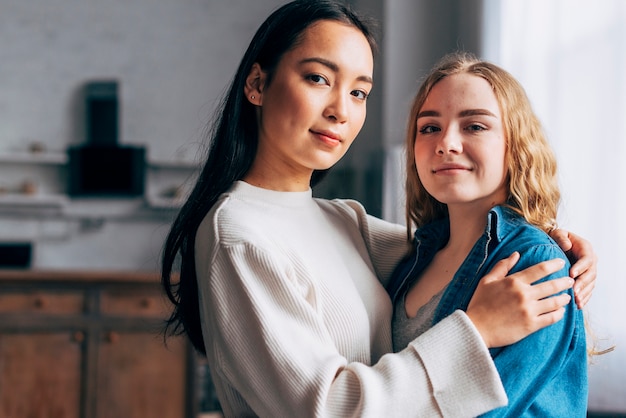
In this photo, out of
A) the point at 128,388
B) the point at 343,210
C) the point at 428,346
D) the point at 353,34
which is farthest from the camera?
the point at 128,388

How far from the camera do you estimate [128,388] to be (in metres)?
3.39

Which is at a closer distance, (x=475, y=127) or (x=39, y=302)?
(x=475, y=127)

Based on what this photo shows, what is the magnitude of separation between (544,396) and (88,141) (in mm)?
3903

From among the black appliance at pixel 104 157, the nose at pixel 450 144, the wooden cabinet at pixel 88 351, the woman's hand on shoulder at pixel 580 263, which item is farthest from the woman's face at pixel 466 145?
the black appliance at pixel 104 157

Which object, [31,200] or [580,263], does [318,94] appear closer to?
[580,263]

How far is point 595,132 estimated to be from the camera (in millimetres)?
2225

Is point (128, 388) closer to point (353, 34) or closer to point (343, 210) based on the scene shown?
point (343, 210)

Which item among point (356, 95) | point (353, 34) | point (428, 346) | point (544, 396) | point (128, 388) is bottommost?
point (128, 388)

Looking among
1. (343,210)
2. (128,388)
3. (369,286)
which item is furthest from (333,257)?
(128,388)

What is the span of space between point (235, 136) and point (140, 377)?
8.12 feet

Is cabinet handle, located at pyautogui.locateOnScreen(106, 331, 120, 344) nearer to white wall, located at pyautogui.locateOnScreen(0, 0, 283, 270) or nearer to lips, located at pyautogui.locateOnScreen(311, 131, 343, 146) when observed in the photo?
white wall, located at pyautogui.locateOnScreen(0, 0, 283, 270)

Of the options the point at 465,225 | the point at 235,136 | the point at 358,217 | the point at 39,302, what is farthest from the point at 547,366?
the point at 39,302

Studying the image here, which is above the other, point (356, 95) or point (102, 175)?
point (356, 95)

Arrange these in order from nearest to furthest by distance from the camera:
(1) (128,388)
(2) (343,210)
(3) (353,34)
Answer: (3) (353,34)
(2) (343,210)
(1) (128,388)
